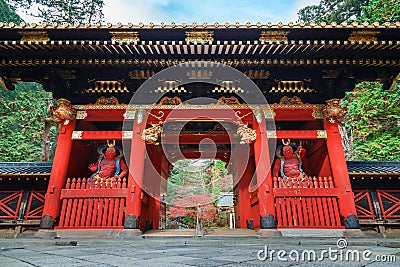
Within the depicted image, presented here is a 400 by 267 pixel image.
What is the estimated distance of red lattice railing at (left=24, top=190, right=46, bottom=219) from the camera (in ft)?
26.1

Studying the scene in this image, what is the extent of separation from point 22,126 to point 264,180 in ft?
70.9

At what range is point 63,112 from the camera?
25.0ft

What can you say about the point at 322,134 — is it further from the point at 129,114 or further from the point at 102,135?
the point at 102,135

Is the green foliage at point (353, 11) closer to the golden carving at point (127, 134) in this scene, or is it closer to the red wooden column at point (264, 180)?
the red wooden column at point (264, 180)

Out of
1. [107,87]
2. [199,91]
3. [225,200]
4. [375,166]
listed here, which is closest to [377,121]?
[375,166]

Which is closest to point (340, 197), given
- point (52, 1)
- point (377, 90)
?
point (377, 90)

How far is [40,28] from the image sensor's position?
6223 millimetres

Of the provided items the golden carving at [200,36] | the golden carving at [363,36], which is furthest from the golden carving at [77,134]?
the golden carving at [363,36]

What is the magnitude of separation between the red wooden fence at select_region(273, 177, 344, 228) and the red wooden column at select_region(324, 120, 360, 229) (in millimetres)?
165

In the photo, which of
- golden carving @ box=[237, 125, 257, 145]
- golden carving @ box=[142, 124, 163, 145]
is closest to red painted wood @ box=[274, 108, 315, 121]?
golden carving @ box=[237, 125, 257, 145]

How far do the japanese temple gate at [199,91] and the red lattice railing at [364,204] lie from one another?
1227 millimetres

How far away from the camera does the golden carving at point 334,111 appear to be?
765 cm

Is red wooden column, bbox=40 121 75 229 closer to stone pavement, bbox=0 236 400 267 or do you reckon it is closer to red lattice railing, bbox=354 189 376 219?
stone pavement, bbox=0 236 400 267

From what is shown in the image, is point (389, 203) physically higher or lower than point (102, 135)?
lower
